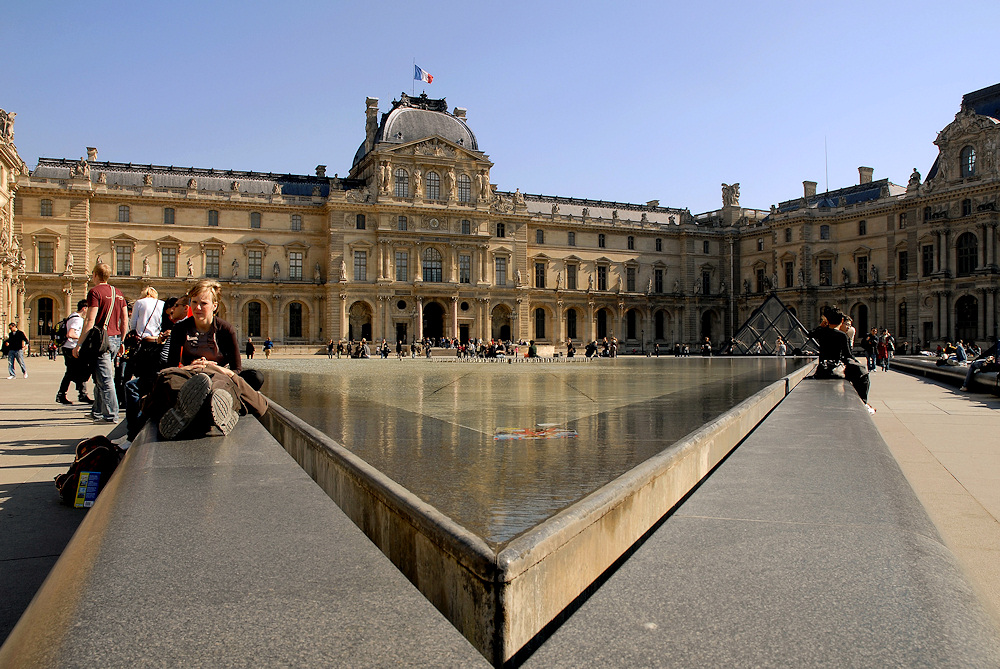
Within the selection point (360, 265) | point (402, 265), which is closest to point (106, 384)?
point (360, 265)

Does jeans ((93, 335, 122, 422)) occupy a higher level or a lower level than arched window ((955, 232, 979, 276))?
lower

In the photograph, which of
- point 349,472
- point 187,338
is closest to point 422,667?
point 349,472

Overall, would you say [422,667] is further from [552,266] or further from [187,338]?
[552,266]

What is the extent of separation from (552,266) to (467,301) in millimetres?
8778

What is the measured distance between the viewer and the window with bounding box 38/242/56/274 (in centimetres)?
4644

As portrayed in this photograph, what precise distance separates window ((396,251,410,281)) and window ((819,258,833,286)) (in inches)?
1279

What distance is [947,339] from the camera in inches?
1900

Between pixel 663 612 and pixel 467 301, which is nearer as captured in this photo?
pixel 663 612

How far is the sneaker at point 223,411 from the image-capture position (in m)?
4.66

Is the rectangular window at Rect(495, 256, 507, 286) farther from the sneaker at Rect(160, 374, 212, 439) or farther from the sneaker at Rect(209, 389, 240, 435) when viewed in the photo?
the sneaker at Rect(160, 374, 212, 439)

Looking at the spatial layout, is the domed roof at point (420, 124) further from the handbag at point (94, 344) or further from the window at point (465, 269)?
the handbag at point (94, 344)

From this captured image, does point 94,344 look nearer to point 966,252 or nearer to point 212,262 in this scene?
point 212,262

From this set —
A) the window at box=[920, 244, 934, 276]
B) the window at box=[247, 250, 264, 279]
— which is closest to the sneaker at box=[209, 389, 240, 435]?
the window at box=[247, 250, 264, 279]

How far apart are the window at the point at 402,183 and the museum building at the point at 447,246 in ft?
0.35
